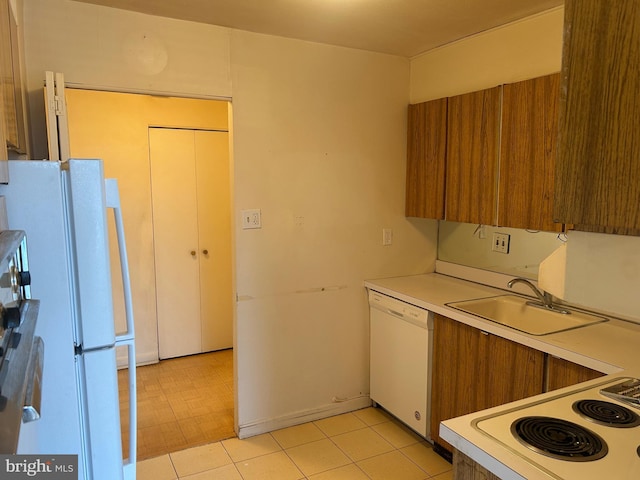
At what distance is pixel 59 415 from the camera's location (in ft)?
4.61

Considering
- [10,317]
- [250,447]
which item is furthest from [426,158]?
[10,317]

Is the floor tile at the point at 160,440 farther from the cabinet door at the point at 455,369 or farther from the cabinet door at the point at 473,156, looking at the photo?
the cabinet door at the point at 473,156

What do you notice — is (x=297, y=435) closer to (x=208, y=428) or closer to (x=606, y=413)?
(x=208, y=428)

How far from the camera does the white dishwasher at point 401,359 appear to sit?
8.79ft

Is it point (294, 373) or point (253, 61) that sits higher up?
point (253, 61)

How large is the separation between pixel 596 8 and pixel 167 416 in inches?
128

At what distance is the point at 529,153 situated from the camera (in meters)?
2.34

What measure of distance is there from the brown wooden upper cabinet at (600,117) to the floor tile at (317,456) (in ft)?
7.34

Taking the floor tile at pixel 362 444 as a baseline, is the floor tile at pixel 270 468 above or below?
below

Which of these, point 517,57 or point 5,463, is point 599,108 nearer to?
point 5,463

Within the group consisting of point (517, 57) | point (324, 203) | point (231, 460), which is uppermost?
point (517, 57)

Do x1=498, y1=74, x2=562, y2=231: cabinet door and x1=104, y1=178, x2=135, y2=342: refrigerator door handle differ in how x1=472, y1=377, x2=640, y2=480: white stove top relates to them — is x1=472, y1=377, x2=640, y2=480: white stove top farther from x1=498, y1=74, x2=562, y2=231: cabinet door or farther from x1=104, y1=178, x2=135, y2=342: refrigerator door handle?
x1=104, y1=178, x2=135, y2=342: refrigerator door handle

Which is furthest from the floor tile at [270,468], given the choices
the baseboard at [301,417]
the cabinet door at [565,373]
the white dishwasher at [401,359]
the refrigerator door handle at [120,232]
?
the cabinet door at [565,373]

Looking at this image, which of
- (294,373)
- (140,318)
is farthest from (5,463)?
(140,318)
